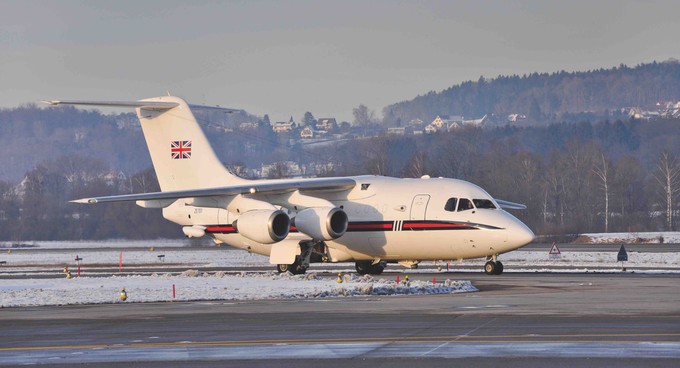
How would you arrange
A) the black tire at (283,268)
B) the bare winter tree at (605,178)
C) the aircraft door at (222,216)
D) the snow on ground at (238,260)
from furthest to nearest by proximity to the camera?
the bare winter tree at (605,178), the snow on ground at (238,260), the aircraft door at (222,216), the black tire at (283,268)

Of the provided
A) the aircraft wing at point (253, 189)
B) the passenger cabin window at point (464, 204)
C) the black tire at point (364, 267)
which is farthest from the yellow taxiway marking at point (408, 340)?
the black tire at point (364, 267)

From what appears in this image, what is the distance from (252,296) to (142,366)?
11709 millimetres

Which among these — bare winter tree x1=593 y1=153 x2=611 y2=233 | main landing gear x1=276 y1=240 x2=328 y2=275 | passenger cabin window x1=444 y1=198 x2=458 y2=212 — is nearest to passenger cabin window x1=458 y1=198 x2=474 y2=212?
passenger cabin window x1=444 y1=198 x2=458 y2=212

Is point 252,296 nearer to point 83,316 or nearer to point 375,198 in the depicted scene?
point 83,316

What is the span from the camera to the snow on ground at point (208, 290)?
26.4 meters

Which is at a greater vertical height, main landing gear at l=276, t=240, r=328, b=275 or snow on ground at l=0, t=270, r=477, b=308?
main landing gear at l=276, t=240, r=328, b=275

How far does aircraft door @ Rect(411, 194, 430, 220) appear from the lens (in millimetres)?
34000

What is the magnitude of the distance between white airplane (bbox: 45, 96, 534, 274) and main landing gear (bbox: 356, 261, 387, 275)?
3cm

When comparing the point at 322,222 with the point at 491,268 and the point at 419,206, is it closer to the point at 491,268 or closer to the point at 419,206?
the point at 419,206

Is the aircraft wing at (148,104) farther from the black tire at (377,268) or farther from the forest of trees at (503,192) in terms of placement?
the forest of trees at (503,192)

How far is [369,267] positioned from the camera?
1439 inches

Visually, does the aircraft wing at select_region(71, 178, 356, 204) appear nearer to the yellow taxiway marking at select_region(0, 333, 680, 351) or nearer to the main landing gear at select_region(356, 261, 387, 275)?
the main landing gear at select_region(356, 261, 387, 275)

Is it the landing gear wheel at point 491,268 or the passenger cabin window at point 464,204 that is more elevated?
the passenger cabin window at point 464,204

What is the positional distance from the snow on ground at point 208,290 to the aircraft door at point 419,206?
3991 mm
